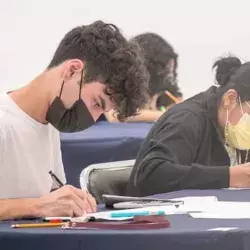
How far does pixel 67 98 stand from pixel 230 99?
77 cm

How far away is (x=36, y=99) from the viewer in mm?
1637

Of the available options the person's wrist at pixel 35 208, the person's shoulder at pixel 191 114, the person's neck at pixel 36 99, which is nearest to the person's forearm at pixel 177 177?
the person's shoulder at pixel 191 114

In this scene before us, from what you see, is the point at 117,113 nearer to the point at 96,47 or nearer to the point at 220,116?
the point at 96,47

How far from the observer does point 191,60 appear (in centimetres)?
435

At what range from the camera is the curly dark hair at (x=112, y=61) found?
5.28ft

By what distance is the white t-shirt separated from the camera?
158cm

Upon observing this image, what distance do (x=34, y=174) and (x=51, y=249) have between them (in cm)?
43

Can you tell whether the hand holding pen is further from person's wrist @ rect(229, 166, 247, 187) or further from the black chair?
person's wrist @ rect(229, 166, 247, 187)

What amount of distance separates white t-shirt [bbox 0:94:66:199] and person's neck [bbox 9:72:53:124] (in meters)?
0.01

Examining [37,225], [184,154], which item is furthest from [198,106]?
[37,225]

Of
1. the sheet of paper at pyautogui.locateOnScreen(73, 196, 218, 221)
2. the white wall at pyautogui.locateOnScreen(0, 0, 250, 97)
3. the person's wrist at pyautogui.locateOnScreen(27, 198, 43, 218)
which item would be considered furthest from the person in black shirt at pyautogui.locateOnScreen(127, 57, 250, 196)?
the white wall at pyautogui.locateOnScreen(0, 0, 250, 97)

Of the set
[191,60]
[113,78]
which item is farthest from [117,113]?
[191,60]

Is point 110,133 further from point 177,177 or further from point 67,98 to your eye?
point 67,98

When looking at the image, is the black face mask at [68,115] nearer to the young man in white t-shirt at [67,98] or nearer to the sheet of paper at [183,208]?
the young man in white t-shirt at [67,98]
